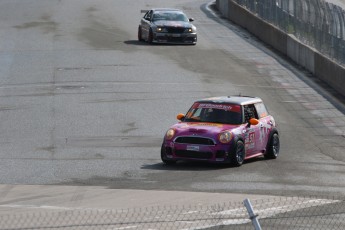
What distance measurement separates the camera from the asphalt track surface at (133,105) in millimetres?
18422

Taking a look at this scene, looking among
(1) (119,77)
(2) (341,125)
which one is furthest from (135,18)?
(2) (341,125)

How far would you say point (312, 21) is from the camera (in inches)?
1387

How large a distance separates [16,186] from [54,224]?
5047mm

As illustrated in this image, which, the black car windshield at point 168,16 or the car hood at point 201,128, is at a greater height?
the car hood at point 201,128

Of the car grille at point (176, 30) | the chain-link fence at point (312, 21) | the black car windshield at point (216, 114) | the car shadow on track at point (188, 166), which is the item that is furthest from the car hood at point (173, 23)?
the car shadow on track at point (188, 166)

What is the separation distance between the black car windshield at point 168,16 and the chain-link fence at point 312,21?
150 inches

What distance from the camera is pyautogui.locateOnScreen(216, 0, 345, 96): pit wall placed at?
1238 inches

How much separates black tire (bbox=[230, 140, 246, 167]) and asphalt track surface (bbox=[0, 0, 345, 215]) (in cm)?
23

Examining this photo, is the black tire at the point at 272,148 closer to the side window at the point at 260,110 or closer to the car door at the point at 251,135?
the car door at the point at 251,135

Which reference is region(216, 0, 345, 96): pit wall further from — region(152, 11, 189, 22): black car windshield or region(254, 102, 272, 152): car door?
region(254, 102, 272, 152): car door

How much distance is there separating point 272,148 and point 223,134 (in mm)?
1848

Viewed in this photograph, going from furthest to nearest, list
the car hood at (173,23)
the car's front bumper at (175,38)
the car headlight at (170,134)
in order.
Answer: the car's front bumper at (175,38)
the car hood at (173,23)
the car headlight at (170,134)

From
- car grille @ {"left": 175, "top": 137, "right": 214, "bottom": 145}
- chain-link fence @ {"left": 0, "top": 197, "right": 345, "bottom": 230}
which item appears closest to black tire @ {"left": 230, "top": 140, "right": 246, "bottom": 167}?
car grille @ {"left": 175, "top": 137, "right": 214, "bottom": 145}

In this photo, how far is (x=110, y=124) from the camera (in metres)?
25.3
